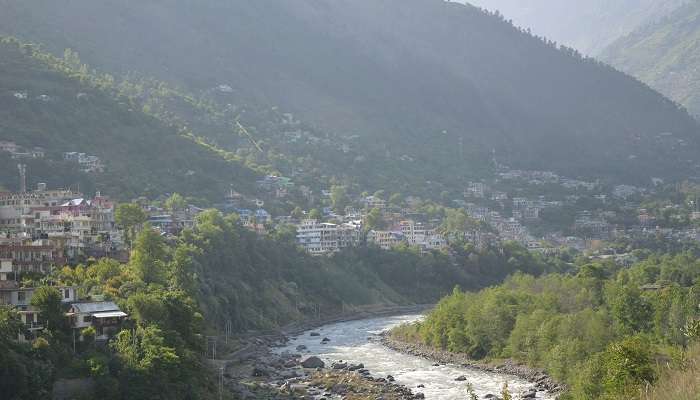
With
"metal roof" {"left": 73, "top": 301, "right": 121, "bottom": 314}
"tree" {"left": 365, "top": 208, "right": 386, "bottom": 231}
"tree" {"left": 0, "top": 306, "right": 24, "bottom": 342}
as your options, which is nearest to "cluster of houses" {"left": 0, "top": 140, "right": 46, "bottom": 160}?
"tree" {"left": 365, "top": 208, "right": 386, "bottom": 231}

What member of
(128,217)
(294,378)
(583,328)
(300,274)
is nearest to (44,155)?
(300,274)

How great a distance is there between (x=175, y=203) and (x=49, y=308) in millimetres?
58813

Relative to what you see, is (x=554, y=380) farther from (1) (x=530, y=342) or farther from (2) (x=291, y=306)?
(2) (x=291, y=306)

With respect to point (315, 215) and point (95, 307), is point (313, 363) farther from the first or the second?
point (315, 215)

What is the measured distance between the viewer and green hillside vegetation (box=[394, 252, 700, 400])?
48.1 meters

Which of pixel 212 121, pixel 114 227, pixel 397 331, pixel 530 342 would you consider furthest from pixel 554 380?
pixel 212 121

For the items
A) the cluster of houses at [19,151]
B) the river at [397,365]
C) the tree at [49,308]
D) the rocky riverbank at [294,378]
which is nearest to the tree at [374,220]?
the river at [397,365]

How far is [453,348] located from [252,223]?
141 ft

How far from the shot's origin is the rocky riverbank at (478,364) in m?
60.2

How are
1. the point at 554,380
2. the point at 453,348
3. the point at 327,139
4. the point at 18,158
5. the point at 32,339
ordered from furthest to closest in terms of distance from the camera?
the point at 327,139
the point at 18,158
the point at 453,348
the point at 554,380
the point at 32,339

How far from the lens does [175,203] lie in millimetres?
108312

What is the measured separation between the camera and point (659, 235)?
140 m

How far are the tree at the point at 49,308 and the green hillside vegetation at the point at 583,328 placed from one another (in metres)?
23.4

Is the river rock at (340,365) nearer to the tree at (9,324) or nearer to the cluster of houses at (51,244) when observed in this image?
the cluster of houses at (51,244)
